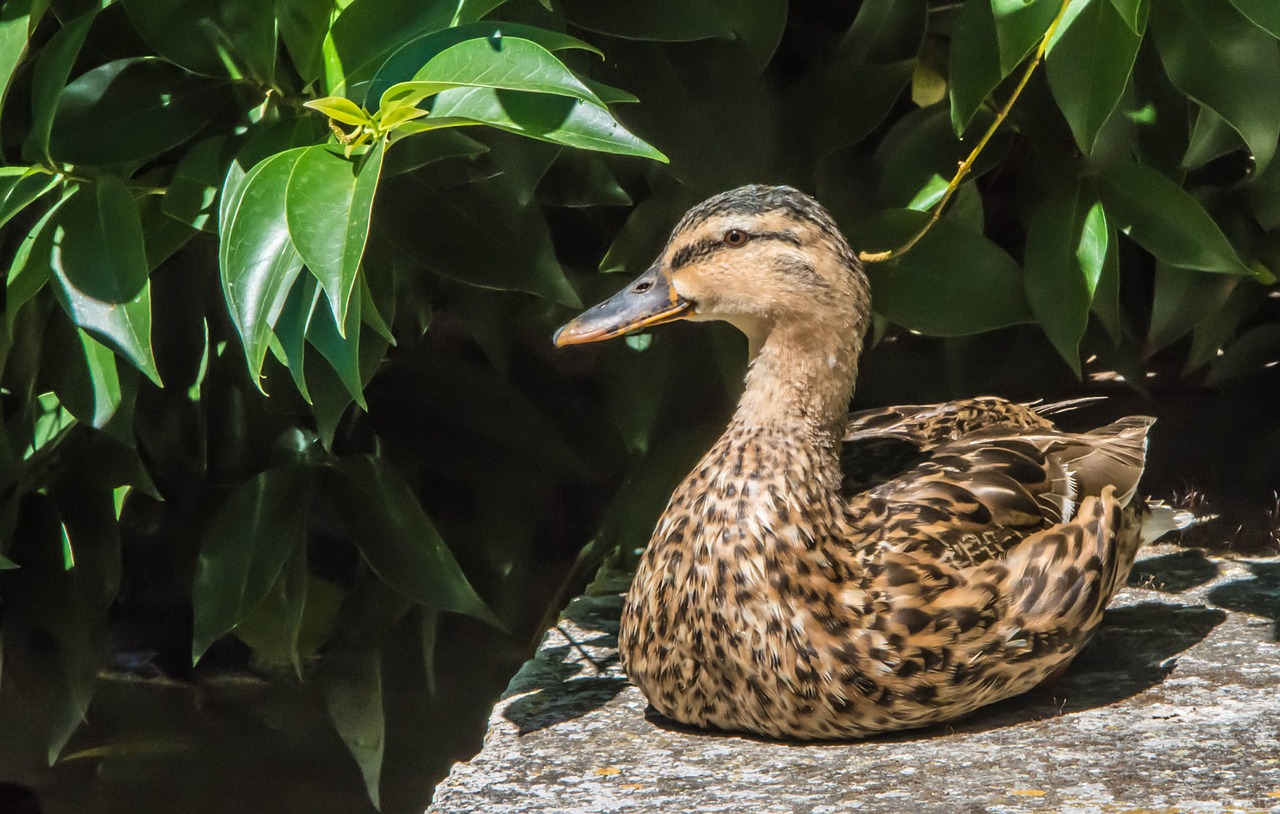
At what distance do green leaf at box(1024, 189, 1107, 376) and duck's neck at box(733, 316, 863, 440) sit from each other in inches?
19.7

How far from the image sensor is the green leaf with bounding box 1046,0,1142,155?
263cm

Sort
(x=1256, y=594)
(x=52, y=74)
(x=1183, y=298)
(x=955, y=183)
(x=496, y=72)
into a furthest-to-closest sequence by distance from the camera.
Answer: (x=1183, y=298) < (x=1256, y=594) < (x=955, y=183) < (x=52, y=74) < (x=496, y=72)

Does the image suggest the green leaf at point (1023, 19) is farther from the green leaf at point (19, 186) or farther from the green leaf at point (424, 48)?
the green leaf at point (19, 186)

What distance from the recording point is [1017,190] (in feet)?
11.0

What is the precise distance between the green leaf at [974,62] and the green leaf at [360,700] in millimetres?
1728

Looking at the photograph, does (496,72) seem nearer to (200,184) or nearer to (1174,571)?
(200,184)

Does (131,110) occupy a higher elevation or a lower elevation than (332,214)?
higher

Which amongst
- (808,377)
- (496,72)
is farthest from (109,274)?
(808,377)

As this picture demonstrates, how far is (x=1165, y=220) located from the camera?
299 cm

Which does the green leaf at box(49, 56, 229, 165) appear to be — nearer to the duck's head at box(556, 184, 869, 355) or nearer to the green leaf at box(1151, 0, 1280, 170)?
the duck's head at box(556, 184, 869, 355)

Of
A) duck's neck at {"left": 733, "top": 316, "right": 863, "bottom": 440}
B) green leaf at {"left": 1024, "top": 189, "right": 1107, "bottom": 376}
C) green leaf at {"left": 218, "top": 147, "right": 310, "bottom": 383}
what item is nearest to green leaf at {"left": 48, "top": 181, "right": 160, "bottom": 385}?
green leaf at {"left": 218, "top": 147, "right": 310, "bottom": 383}

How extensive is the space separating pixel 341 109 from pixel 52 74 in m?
0.50

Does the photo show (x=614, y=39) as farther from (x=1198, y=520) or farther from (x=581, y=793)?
(x=1198, y=520)

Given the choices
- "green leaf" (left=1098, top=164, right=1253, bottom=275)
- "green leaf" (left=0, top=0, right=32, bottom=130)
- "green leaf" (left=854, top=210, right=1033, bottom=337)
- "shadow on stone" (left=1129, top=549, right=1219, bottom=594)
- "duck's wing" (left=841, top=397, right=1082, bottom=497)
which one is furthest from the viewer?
"shadow on stone" (left=1129, top=549, right=1219, bottom=594)
